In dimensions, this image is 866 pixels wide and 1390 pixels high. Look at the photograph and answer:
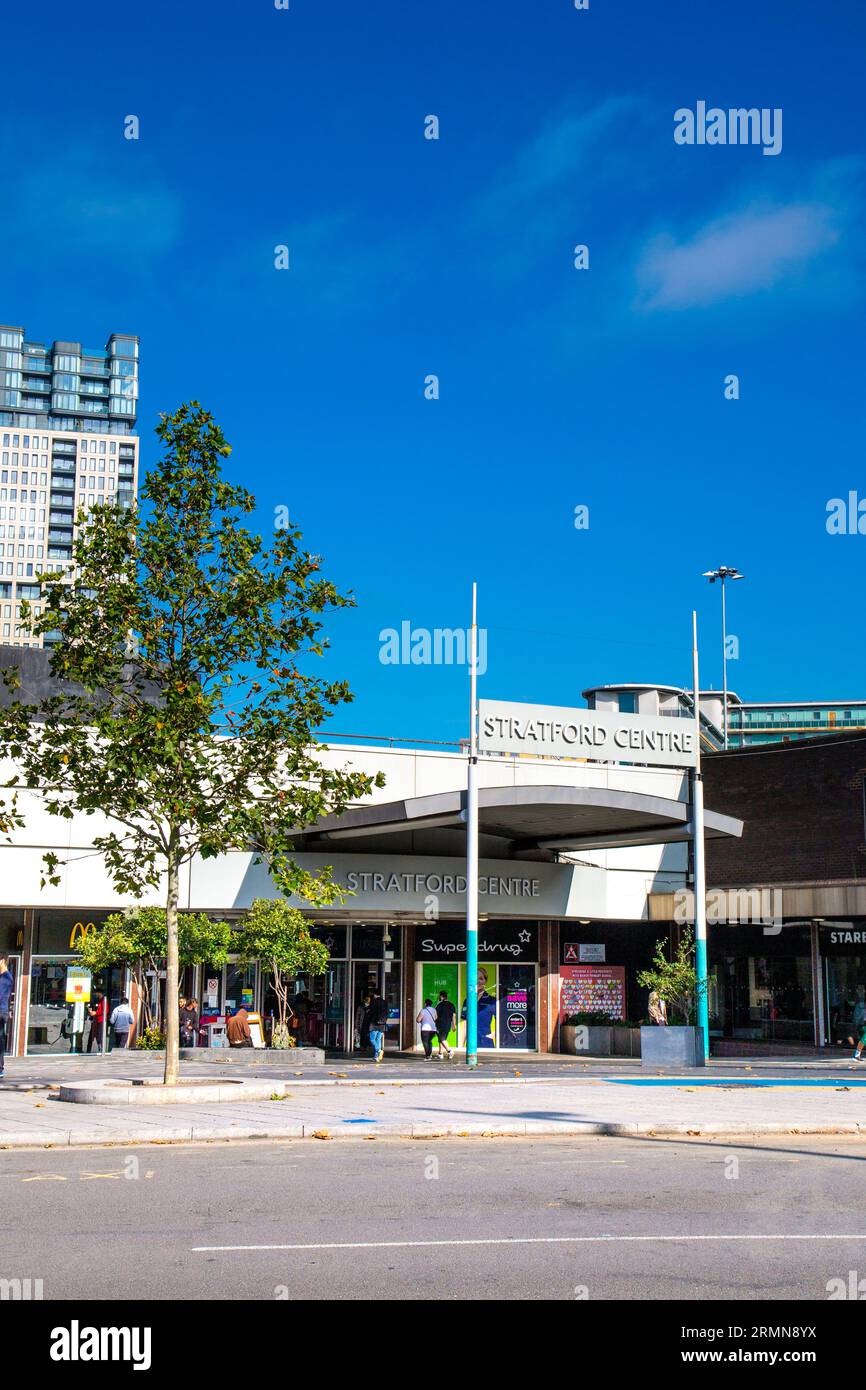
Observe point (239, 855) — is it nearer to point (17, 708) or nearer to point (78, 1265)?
point (17, 708)

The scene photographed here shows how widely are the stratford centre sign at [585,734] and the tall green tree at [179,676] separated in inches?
437

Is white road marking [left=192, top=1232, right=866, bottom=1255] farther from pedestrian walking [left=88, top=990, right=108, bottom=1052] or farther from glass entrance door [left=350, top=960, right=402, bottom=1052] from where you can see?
glass entrance door [left=350, top=960, right=402, bottom=1052]

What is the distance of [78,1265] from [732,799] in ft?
120

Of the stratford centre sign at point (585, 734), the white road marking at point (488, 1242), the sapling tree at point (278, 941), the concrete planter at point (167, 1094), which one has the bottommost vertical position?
the concrete planter at point (167, 1094)

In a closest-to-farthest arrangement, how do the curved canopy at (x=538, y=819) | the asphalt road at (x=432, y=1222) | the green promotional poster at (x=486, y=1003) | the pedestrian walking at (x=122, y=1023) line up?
1. the asphalt road at (x=432, y=1222)
2. the pedestrian walking at (x=122, y=1023)
3. the curved canopy at (x=538, y=819)
4. the green promotional poster at (x=486, y=1003)

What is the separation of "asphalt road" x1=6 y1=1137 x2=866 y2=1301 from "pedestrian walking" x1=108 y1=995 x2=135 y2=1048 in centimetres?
1590

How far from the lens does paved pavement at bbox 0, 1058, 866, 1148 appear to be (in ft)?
56.5

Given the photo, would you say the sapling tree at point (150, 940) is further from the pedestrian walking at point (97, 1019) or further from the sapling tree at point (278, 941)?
the pedestrian walking at point (97, 1019)

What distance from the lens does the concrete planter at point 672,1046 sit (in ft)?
108

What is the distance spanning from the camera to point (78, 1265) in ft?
27.8

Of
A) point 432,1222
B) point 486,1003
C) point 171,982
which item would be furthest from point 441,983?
point 432,1222
